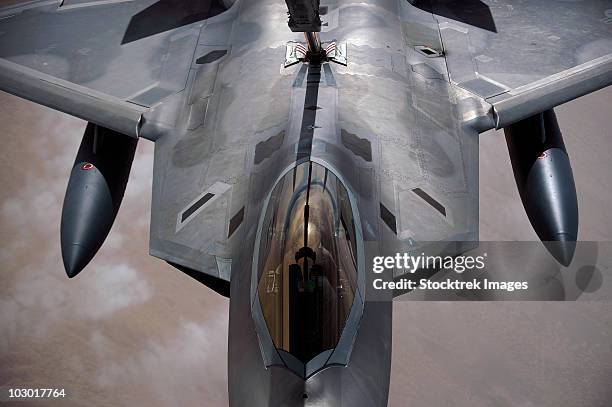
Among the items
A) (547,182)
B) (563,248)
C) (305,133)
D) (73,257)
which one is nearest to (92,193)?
(73,257)

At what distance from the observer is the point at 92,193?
25.3 feet

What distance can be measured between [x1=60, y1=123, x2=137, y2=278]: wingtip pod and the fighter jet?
0.07ft

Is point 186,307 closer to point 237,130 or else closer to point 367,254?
point 237,130

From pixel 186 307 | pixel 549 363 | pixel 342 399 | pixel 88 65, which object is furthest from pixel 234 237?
pixel 549 363

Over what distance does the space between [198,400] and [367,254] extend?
3463mm

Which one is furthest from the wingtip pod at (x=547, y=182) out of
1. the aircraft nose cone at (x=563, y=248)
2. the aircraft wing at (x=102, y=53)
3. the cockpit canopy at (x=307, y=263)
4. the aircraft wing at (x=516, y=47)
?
the aircraft wing at (x=102, y=53)

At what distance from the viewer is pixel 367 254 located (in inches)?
215

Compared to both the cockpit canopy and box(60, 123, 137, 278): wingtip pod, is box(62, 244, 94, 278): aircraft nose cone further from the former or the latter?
the cockpit canopy

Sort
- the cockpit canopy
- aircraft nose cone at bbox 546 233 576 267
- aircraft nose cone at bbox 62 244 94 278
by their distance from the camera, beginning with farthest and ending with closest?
aircraft nose cone at bbox 546 233 576 267
aircraft nose cone at bbox 62 244 94 278
the cockpit canopy

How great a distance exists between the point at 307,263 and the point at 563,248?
12.5 ft

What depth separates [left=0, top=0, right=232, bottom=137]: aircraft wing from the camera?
7824 millimetres

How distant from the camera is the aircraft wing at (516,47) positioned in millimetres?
7676

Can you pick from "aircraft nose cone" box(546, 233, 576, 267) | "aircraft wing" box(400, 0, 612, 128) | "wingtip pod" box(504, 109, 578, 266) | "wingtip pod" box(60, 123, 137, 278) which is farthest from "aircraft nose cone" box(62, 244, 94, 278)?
"aircraft nose cone" box(546, 233, 576, 267)

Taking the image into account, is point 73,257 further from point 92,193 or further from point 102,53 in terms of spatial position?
point 102,53
